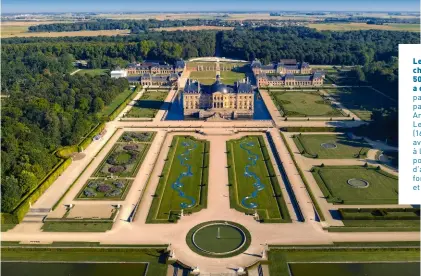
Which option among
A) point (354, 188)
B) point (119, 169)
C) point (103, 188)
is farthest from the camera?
point (119, 169)

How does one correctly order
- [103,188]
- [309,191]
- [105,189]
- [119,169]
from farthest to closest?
[119,169] < [103,188] < [105,189] < [309,191]

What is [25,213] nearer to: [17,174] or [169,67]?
[17,174]

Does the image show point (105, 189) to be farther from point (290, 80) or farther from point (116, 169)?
point (290, 80)

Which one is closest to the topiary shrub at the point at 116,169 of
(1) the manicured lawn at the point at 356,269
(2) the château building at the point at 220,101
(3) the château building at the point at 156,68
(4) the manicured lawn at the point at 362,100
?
(2) the château building at the point at 220,101

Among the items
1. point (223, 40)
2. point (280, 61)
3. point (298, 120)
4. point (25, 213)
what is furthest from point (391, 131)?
point (223, 40)

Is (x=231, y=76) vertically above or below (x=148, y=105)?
above

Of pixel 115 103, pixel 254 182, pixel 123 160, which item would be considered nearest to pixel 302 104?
pixel 254 182
